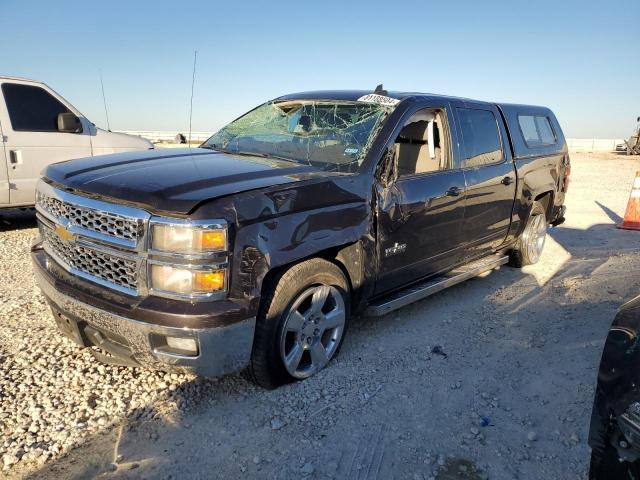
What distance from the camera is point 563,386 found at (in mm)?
3238

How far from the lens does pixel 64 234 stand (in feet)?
9.29

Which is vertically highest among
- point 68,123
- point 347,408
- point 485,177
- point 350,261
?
point 68,123

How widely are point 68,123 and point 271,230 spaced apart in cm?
529

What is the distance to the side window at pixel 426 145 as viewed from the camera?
13.6 feet

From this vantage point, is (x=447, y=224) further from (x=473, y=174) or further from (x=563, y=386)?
(x=563, y=386)

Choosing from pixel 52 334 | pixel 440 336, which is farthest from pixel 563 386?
pixel 52 334

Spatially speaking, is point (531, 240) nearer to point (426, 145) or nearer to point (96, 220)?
point (426, 145)

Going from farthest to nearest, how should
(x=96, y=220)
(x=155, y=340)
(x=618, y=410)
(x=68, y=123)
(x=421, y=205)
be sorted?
(x=68, y=123) < (x=421, y=205) < (x=96, y=220) < (x=155, y=340) < (x=618, y=410)

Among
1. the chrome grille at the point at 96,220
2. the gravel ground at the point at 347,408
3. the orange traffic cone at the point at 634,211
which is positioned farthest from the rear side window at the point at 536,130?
the chrome grille at the point at 96,220

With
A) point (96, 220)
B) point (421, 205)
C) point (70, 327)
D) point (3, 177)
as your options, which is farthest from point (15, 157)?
point (421, 205)

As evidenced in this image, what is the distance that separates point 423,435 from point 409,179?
6.07 feet

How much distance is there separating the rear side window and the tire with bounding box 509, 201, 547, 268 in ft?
2.43

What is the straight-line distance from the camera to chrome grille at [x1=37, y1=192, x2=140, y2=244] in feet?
8.25

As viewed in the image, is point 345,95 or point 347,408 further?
point 345,95
